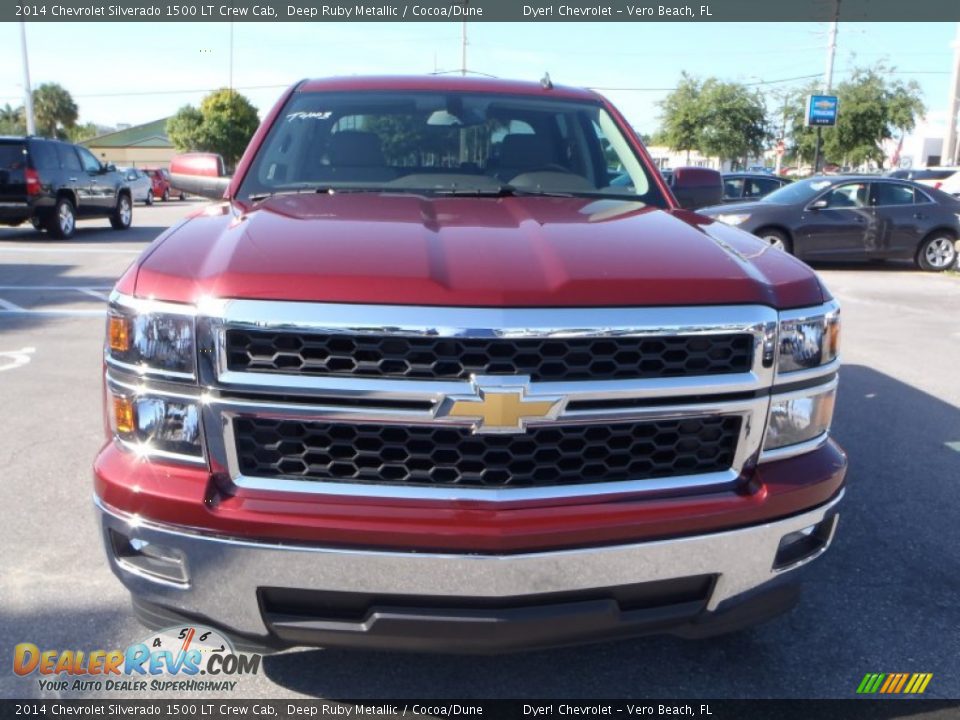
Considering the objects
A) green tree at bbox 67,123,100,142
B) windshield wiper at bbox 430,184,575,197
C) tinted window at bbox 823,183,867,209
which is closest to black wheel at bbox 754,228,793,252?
tinted window at bbox 823,183,867,209

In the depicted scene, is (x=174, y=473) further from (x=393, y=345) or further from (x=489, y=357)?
(x=489, y=357)

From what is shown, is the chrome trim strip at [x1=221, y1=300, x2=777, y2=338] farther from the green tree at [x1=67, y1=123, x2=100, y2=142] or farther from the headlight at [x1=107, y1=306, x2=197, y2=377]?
the green tree at [x1=67, y1=123, x2=100, y2=142]

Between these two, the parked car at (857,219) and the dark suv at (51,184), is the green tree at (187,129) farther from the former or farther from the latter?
the parked car at (857,219)

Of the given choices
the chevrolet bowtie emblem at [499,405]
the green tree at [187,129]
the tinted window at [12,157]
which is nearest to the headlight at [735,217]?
the tinted window at [12,157]

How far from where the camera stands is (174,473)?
2.17 m

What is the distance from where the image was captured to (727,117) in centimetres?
3928

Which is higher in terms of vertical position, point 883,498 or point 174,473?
point 174,473

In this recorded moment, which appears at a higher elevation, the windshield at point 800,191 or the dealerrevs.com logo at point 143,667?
the windshield at point 800,191

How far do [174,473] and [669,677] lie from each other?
165 cm

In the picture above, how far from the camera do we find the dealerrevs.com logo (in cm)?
266

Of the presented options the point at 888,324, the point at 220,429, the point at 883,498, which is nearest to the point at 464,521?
the point at 220,429

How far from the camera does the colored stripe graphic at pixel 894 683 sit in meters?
2.71

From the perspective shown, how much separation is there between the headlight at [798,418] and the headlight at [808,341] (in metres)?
0.08

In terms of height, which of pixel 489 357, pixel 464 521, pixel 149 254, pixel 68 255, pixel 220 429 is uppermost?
pixel 149 254
